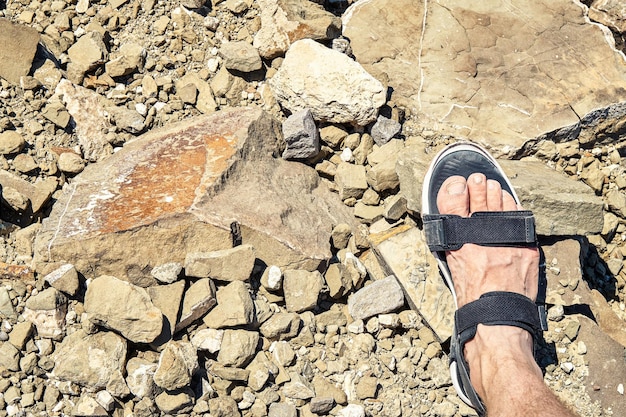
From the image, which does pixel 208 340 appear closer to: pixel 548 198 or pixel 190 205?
pixel 190 205

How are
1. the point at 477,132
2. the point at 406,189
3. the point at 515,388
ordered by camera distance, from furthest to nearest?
the point at 477,132, the point at 406,189, the point at 515,388

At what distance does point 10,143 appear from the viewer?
99.0 inches

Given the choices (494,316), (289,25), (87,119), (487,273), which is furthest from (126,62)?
(494,316)

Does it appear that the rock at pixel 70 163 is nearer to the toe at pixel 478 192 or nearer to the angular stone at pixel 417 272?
the angular stone at pixel 417 272

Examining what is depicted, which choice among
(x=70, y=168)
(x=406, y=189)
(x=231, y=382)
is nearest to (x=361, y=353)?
(x=231, y=382)

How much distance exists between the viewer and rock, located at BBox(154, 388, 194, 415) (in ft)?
6.82

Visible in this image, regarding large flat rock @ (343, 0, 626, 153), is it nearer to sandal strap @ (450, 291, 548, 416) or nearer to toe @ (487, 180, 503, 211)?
toe @ (487, 180, 503, 211)

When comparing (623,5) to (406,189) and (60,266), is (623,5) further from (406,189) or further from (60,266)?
(60,266)

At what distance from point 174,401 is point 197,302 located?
1.13ft

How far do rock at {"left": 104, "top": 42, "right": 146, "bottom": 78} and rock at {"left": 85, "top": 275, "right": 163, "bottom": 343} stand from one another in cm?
111

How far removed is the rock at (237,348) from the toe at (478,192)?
3.55 feet

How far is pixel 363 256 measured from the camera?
8.55 ft

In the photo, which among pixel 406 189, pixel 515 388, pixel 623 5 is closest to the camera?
pixel 515 388

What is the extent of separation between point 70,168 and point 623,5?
2.73 metres
